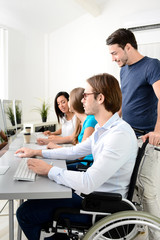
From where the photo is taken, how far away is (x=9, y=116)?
6.72 ft

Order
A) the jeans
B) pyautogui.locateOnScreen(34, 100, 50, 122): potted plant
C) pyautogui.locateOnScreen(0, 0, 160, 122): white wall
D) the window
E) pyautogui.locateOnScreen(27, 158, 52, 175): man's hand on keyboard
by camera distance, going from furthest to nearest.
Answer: pyautogui.locateOnScreen(34, 100, 50, 122): potted plant, pyautogui.locateOnScreen(0, 0, 160, 122): white wall, the window, the jeans, pyautogui.locateOnScreen(27, 158, 52, 175): man's hand on keyboard

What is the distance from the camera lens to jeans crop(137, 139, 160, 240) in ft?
4.95

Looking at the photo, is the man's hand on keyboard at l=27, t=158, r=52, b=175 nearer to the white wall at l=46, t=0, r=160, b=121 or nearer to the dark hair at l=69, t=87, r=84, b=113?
the dark hair at l=69, t=87, r=84, b=113

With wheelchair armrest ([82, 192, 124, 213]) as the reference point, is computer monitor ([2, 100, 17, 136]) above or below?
above

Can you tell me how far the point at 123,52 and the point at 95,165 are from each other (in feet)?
3.92

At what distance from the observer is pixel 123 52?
2072mm

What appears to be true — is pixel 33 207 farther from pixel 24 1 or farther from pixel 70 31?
pixel 70 31

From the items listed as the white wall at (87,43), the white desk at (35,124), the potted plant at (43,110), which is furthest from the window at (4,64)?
the white wall at (87,43)

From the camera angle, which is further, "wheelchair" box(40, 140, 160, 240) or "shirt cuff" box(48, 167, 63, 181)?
"shirt cuff" box(48, 167, 63, 181)

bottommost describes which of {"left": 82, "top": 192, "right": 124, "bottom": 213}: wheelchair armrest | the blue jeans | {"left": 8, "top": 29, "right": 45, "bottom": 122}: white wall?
the blue jeans

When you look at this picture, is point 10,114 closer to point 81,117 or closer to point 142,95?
point 81,117

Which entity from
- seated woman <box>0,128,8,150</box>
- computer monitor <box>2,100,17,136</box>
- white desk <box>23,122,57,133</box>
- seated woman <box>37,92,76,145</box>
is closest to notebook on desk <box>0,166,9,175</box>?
seated woman <box>0,128,8,150</box>

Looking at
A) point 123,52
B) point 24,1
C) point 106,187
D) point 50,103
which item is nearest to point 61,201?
point 106,187

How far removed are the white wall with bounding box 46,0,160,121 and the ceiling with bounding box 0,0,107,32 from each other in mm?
184
